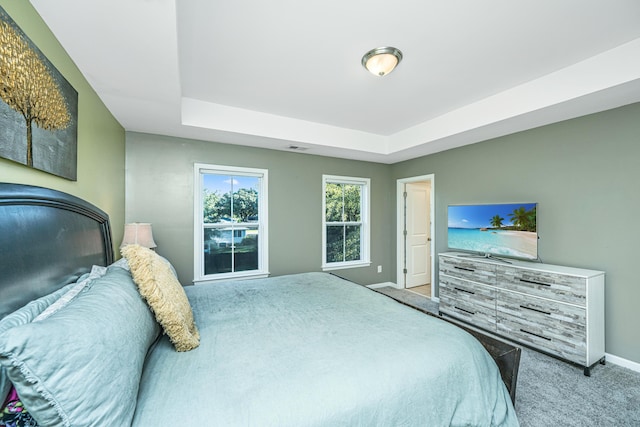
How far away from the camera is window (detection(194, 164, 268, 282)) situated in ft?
11.8

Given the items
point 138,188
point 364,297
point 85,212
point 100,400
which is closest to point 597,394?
point 364,297

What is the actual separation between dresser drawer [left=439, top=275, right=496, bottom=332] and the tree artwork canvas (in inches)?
156

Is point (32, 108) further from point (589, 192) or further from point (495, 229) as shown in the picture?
point (589, 192)

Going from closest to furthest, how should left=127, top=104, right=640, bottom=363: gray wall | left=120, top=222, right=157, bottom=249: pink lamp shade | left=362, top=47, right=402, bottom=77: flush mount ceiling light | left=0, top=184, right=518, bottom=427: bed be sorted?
left=0, top=184, right=518, bottom=427: bed
left=362, top=47, right=402, bottom=77: flush mount ceiling light
left=127, top=104, right=640, bottom=363: gray wall
left=120, top=222, right=157, bottom=249: pink lamp shade

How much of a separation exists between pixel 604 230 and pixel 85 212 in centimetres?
441

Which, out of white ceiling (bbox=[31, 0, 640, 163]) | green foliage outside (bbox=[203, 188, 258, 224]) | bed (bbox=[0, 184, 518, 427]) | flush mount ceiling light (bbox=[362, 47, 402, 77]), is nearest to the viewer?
bed (bbox=[0, 184, 518, 427])

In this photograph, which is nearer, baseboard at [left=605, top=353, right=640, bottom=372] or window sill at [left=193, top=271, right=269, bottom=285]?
baseboard at [left=605, top=353, right=640, bottom=372]

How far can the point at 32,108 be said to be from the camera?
126cm

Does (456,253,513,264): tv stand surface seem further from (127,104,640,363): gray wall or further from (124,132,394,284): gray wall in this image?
(124,132,394,284): gray wall

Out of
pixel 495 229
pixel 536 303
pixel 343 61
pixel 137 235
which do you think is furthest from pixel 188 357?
pixel 495 229

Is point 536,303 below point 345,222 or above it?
below

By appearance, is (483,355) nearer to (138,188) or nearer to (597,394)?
(597,394)

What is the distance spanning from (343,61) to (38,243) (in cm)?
230

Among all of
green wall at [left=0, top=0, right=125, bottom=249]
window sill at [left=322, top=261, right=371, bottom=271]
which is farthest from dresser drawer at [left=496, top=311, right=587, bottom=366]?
green wall at [left=0, top=0, right=125, bottom=249]
